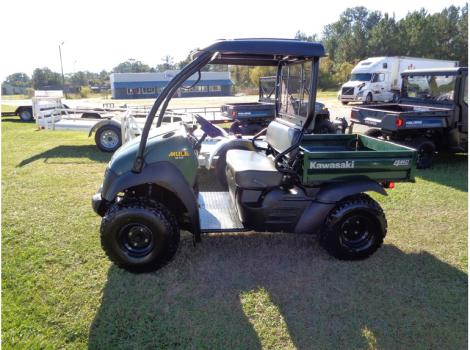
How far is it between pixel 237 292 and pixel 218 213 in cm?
106

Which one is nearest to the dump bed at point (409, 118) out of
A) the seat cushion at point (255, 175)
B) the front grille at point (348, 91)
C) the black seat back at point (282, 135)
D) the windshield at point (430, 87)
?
the windshield at point (430, 87)

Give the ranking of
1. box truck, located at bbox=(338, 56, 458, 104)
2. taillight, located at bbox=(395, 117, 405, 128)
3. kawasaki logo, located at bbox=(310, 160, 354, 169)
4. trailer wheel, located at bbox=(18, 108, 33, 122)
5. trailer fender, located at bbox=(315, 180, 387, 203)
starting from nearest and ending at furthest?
kawasaki logo, located at bbox=(310, 160, 354, 169) < trailer fender, located at bbox=(315, 180, 387, 203) < taillight, located at bbox=(395, 117, 405, 128) < trailer wheel, located at bbox=(18, 108, 33, 122) < box truck, located at bbox=(338, 56, 458, 104)

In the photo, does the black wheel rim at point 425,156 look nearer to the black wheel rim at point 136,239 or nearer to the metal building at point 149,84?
the black wheel rim at point 136,239

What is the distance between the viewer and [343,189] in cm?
359

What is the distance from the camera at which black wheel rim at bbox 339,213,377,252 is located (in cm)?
365

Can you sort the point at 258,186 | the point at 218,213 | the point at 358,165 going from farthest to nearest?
the point at 218,213 → the point at 258,186 → the point at 358,165

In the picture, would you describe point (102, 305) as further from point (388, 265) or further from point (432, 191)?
point (432, 191)

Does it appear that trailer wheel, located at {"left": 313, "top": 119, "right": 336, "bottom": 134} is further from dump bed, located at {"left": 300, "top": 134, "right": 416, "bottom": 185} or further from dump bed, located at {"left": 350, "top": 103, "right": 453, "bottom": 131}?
dump bed, located at {"left": 300, "top": 134, "right": 416, "bottom": 185}

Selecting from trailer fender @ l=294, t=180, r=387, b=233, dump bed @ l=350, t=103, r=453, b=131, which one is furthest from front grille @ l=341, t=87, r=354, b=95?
trailer fender @ l=294, t=180, r=387, b=233

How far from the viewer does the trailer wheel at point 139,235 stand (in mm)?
3287

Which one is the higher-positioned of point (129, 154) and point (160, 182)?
point (129, 154)

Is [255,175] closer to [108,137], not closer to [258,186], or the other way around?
[258,186]

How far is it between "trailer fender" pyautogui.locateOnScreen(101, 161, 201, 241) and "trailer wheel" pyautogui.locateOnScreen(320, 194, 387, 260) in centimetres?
131

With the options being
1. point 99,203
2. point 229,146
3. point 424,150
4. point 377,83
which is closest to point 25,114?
point 229,146
